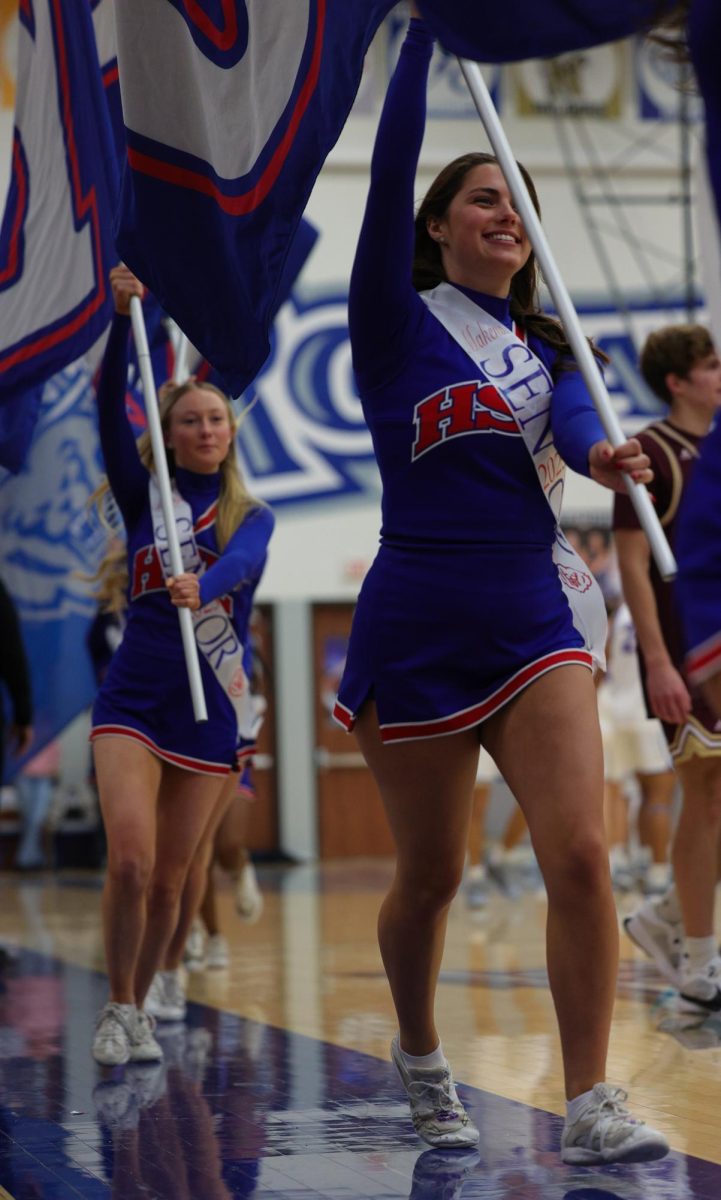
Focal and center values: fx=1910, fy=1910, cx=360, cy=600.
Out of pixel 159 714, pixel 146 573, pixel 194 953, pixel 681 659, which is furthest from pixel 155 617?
pixel 194 953

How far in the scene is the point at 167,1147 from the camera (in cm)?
457

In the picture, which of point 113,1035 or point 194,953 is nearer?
point 113,1035

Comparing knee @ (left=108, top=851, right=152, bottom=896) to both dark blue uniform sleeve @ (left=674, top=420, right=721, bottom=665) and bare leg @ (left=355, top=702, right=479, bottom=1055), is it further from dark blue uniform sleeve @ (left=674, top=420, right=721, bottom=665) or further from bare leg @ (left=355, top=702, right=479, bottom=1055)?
dark blue uniform sleeve @ (left=674, top=420, right=721, bottom=665)

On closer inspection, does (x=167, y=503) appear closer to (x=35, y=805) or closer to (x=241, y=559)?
(x=241, y=559)

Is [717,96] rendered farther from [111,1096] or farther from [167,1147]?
[111,1096]

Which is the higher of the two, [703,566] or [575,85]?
[575,85]

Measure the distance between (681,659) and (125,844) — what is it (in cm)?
201

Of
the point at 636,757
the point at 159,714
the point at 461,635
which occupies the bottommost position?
the point at 636,757

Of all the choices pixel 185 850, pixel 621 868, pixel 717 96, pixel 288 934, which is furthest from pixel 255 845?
pixel 717 96

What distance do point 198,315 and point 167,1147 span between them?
2028mm

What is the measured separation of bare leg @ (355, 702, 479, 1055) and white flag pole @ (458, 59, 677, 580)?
2.05 feet

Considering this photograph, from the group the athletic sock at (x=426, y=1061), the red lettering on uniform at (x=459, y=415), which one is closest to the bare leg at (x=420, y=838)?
the athletic sock at (x=426, y=1061)

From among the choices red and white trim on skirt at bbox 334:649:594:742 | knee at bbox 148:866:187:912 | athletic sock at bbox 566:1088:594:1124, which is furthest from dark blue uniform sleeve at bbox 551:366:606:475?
knee at bbox 148:866:187:912

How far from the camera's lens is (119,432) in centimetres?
621
